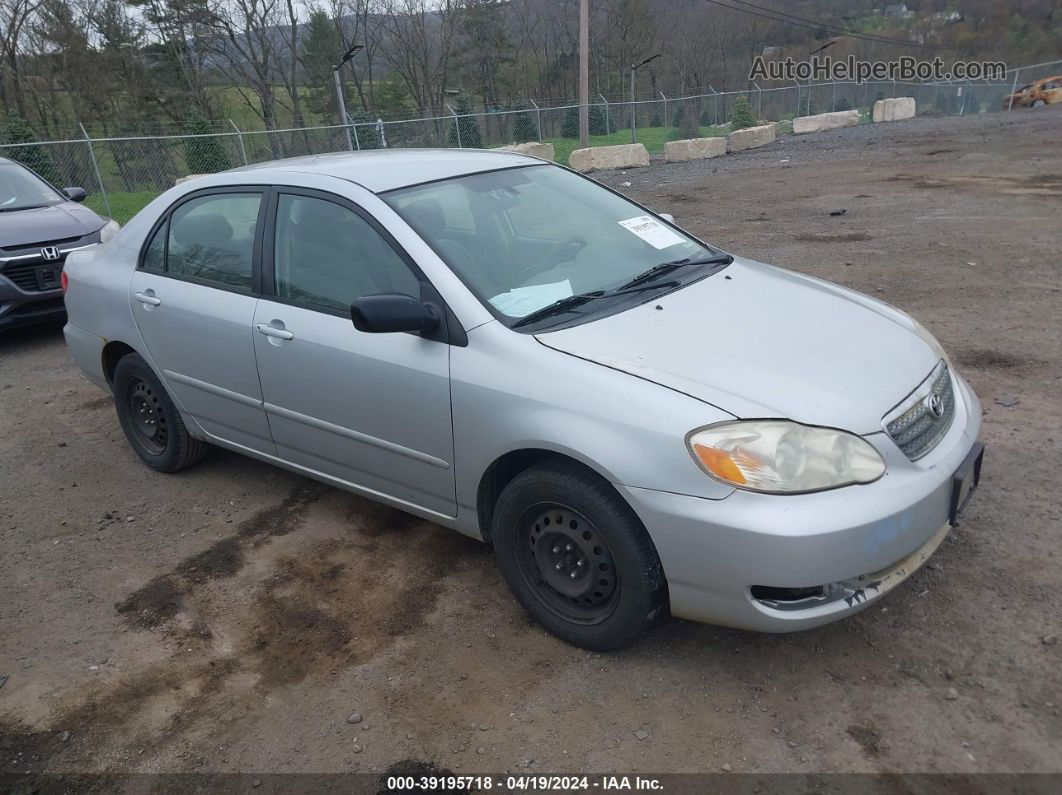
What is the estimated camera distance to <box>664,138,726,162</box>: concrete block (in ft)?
70.2

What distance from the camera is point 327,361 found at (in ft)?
11.0

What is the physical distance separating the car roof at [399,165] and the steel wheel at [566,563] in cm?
161

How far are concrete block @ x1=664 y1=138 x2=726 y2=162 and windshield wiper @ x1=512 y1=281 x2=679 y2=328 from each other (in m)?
19.3

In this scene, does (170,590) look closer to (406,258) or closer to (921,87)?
(406,258)

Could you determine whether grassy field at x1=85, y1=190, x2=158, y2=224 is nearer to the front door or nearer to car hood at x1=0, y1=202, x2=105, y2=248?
car hood at x1=0, y1=202, x2=105, y2=248

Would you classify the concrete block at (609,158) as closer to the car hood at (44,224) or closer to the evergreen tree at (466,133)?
Answer: the evergreen tree at (466,133)

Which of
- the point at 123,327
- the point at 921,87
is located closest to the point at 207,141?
the point at 123,327

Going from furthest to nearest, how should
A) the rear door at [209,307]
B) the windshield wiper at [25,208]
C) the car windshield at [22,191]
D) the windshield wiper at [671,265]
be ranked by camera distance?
1. the car windshield at [22,191]
2. the windshield wiper at [25,208]
3. the rear door at [209,307]
4. the windshield wiper at [671,265]

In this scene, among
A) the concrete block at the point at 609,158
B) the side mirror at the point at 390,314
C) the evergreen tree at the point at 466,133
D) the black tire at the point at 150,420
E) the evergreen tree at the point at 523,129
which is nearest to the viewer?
the side mirror at the point at 390,314

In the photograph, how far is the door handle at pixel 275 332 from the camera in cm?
349

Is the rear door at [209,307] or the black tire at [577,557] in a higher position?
the rear door at [209,307]

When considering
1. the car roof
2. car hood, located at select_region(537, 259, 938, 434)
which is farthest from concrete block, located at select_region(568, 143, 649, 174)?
car hood, located at select_region(537, 259, 938, 434)

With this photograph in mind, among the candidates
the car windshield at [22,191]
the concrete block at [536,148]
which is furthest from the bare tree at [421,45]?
the car windshield at [22,191]

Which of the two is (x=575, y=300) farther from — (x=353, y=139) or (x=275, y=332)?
(x=353, y=139)
